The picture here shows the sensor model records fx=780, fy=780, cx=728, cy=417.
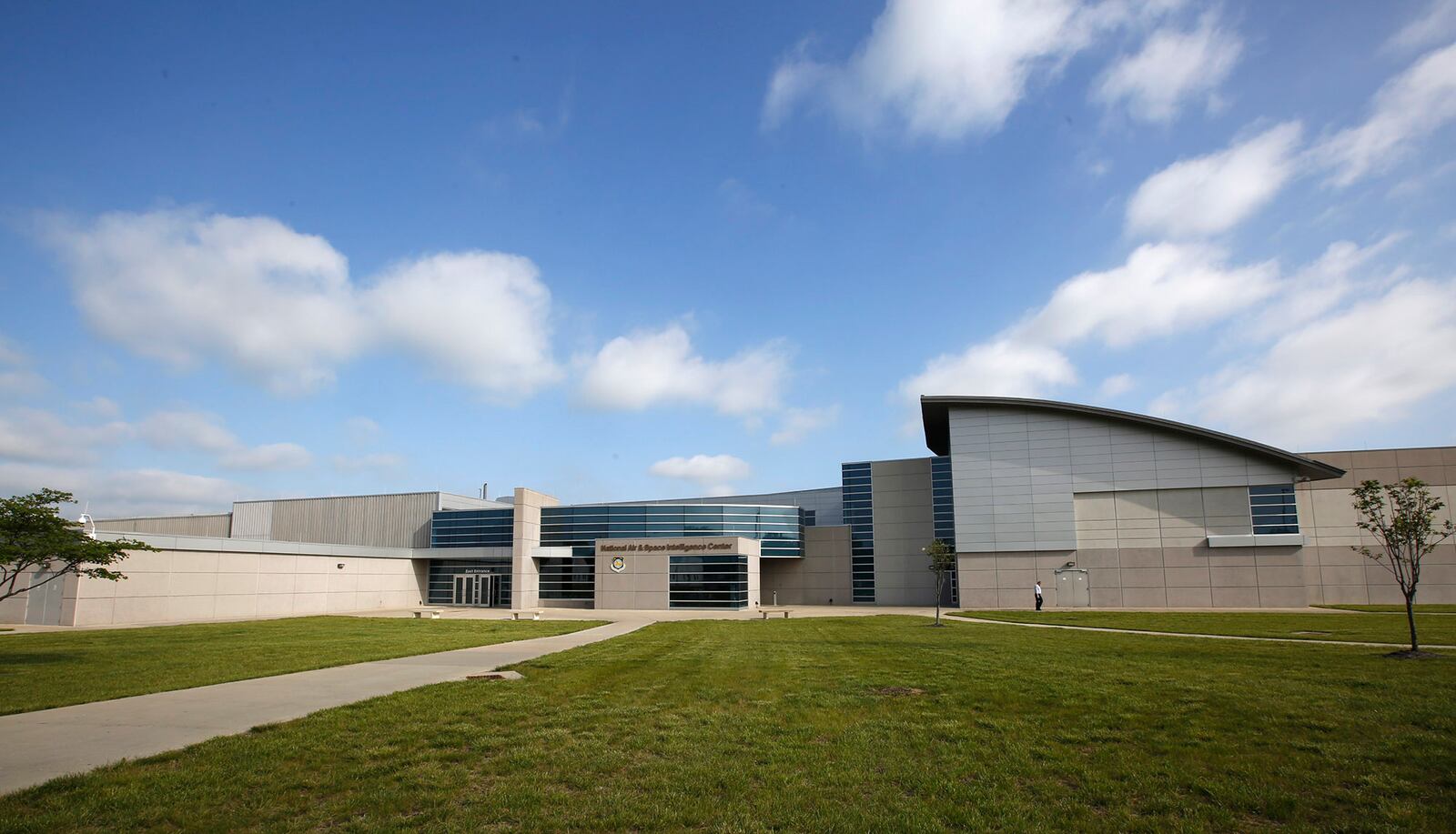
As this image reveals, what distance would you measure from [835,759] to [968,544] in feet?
147

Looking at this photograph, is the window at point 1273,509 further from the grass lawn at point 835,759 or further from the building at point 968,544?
the grass lawn at point 835,759

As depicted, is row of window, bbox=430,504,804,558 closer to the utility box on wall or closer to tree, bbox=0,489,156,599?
the utility box on wall

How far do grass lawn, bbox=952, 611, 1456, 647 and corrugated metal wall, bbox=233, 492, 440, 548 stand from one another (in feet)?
153

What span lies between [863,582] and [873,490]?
286 inches

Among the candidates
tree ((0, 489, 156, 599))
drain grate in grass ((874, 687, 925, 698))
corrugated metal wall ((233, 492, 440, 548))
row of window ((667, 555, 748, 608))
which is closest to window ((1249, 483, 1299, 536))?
row of window ((667, 555, 748, 608))

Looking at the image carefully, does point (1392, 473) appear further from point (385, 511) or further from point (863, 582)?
point (385, 511)

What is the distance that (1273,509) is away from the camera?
46.7 metres

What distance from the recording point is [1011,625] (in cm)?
3150

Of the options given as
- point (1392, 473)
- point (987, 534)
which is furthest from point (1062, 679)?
point (1392, 473)

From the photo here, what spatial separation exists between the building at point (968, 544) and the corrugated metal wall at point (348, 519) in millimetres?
Result: 5600

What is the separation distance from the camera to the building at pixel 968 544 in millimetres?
45906

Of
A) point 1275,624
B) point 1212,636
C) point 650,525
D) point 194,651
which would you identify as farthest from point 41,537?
point 650,525

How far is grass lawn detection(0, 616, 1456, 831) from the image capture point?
6.96 meters

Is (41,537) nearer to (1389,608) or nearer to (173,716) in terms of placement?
(173,716)
